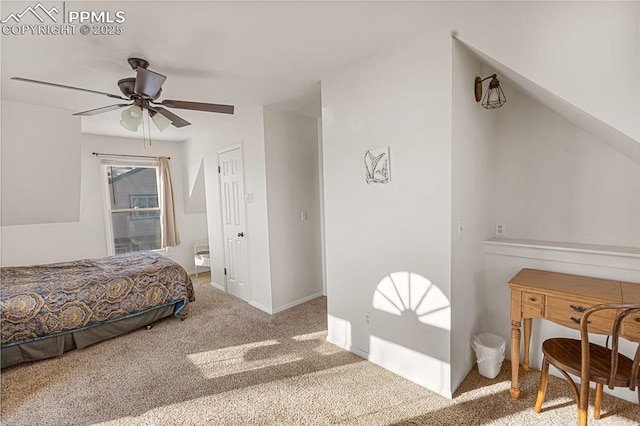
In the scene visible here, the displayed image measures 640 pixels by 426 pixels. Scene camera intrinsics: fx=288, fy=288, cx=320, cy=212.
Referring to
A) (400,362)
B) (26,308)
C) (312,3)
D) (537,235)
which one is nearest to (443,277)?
(400,362)

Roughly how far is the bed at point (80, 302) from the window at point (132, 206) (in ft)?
4.17

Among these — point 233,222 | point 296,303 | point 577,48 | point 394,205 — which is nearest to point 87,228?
point 233,222

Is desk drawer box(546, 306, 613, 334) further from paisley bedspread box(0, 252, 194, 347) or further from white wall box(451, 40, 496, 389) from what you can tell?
paisley bedspread box(0, 252, 194, 347)

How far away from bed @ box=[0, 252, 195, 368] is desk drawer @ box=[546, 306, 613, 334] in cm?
363

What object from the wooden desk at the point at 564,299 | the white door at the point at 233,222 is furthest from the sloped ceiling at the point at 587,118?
the white door at the point at 233,222

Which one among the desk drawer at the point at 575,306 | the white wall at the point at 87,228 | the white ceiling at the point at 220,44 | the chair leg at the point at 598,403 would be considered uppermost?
the white ceiling at the point at 220,44

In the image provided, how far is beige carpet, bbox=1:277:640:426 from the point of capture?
1903mm

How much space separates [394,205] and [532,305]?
1.12 metres

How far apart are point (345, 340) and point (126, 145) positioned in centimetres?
472

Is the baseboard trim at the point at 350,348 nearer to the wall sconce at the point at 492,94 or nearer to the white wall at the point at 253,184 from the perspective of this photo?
the white wall at the point at 253,184

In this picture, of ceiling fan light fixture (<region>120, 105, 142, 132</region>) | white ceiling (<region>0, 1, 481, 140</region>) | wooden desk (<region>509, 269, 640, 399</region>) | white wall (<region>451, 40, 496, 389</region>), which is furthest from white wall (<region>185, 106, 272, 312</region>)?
wooden desk (<region>509, 269, 640, 399</region>)

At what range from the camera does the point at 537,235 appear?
2469 mm

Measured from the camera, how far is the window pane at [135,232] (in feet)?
16.0

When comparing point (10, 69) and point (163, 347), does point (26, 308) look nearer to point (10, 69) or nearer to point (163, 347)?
point (163, 347)
